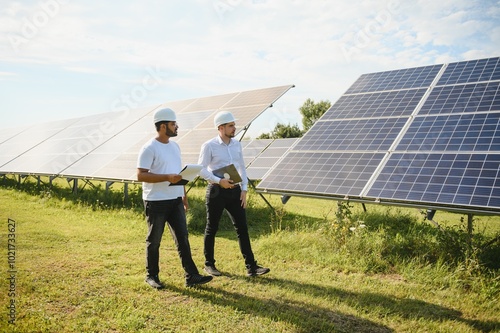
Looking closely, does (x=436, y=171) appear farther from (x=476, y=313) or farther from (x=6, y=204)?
(x=6, y=204)

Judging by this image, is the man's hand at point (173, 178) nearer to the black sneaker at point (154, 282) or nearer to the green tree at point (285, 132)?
the black sneaker at point (154, 282)

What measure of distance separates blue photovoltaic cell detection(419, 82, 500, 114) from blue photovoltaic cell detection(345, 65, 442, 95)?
3.50 ft

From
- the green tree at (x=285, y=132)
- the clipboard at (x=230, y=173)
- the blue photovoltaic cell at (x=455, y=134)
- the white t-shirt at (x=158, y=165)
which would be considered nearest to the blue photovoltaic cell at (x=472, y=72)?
the blue photovoltaic cell at (x=455, y=134)

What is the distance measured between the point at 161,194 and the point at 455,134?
576 centimetres

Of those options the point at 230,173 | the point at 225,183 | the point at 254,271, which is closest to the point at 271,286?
the point at 254,271

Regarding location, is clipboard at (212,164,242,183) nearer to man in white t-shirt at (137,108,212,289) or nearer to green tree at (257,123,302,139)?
man in white t-shirt at (137,108,212,289)

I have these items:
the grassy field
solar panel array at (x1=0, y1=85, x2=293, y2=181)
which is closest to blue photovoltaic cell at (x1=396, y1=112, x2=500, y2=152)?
the grassy field

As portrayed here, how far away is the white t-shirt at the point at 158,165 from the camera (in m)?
4.56

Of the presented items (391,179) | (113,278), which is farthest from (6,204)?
(391,179)

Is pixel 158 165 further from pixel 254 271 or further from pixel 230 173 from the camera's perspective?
pixel 254 271

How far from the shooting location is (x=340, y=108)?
9969 millimetres

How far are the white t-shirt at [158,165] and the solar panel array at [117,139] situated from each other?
457 centimetres

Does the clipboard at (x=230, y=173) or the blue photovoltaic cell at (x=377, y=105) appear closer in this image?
the clipboard at (x=230, y=173)

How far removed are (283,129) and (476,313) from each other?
45472 mm
